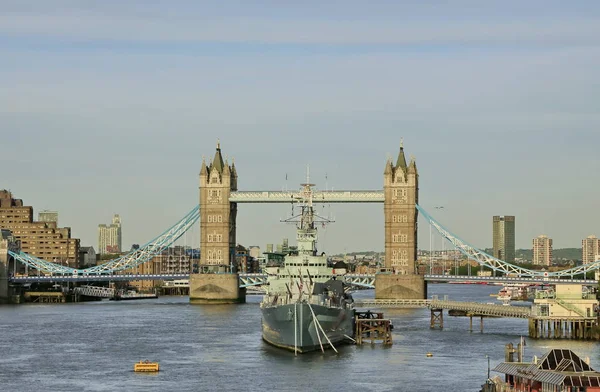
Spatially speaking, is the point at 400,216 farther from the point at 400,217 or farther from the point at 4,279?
the point at 4,279

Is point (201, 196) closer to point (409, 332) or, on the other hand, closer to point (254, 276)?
point (254, 276)

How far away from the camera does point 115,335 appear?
393 ft

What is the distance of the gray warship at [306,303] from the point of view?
96312mm

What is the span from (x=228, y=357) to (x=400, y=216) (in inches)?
3774

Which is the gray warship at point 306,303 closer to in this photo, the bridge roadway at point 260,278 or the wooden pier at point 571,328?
the wooden pier at point 571,328

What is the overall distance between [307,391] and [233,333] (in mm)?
42628

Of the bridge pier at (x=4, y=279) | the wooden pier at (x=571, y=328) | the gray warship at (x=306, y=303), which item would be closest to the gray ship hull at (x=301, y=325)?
the gray warship at (x=306, y=303)

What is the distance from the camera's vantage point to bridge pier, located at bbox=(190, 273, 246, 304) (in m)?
187

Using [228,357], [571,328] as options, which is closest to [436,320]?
[571,328]

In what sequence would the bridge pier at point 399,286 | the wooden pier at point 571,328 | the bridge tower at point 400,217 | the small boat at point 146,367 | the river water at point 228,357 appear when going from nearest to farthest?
1. the river water at point 228,357
2. the small boat at point 146,367
3. the wooden pier at point 571,328
4. the bridge pier at point 399,286
5. the bridge tower at point 400,217

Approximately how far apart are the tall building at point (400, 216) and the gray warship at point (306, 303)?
7671 cm

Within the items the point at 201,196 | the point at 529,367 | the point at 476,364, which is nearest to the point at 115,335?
the point at 476,364

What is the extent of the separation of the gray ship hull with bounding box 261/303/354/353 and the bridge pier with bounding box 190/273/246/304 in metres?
82.0

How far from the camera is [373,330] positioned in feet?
359
